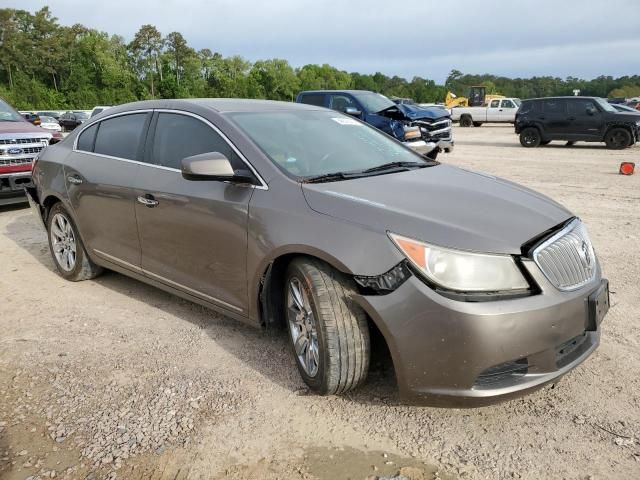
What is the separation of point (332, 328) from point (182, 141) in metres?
1.90

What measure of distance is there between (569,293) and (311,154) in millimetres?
1756

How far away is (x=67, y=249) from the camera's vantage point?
5176 millimetres

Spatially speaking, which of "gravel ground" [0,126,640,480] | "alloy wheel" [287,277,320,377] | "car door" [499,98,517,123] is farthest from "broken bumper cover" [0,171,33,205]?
"car door" [499,98,517,123]

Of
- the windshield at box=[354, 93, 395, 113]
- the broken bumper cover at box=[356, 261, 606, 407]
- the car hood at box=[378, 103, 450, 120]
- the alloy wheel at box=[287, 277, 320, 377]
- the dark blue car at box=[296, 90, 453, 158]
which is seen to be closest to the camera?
the broken bumper cover at box=[356, 261, 606, 407]

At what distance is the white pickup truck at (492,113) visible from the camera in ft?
114

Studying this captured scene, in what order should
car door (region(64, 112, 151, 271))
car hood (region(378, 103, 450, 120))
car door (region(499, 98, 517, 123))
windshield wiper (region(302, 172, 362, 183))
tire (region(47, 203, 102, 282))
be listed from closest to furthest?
windshield wiper (region(302, 172, 362, 183)) → car door (region(64, 112, 151, 271)) → tire (region(47, 203, 102, 282)) → car hood (region(378, 103, 450, 120)) → car door (region(499, 98, 517, 123))

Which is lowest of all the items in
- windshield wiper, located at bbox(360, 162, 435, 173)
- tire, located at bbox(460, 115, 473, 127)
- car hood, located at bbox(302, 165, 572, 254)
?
tire, located at bbox(460, 115, 473, 127)

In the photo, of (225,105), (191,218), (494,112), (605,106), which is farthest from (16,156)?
(494,112)

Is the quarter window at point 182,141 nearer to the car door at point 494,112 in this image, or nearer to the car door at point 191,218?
the car door at point 191,218

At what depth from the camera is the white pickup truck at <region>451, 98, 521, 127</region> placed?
34.6m

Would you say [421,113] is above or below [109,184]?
below

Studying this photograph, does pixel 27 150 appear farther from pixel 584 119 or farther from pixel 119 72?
pixel 119 72

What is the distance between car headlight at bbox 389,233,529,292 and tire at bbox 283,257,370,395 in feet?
1.41

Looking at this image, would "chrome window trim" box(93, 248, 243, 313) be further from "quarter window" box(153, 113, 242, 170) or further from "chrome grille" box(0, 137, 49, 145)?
"chrome grille" box(0, 137, 49, 145)
